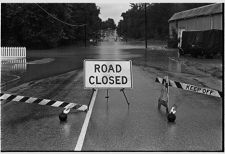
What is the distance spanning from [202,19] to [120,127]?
156 ft

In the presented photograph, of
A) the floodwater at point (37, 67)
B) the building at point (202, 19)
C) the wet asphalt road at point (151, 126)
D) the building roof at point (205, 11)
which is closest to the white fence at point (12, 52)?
the floodwater at point (37, 67)

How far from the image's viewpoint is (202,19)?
175 ft

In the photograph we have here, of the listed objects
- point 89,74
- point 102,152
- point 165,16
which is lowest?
point 102,152

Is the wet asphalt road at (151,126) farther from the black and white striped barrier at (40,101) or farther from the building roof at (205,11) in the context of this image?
the building roof at (205,11)

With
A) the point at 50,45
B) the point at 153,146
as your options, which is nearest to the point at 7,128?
the point at 153,146

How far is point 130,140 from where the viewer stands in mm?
7184

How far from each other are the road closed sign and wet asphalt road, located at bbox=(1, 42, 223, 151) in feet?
2.13

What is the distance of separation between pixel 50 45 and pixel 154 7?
71.7 metres

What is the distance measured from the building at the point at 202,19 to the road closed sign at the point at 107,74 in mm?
30658

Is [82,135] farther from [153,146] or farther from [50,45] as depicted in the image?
[50,45]

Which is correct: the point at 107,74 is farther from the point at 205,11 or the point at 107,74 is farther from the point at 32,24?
the point at 32,24

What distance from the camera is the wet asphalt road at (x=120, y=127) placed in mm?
6859

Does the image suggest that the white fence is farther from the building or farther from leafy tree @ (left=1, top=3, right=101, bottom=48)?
leafy tree @ (left=1, top=3, right=101, bottom=48)

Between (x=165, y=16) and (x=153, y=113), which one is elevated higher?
(x=165, y=16)
